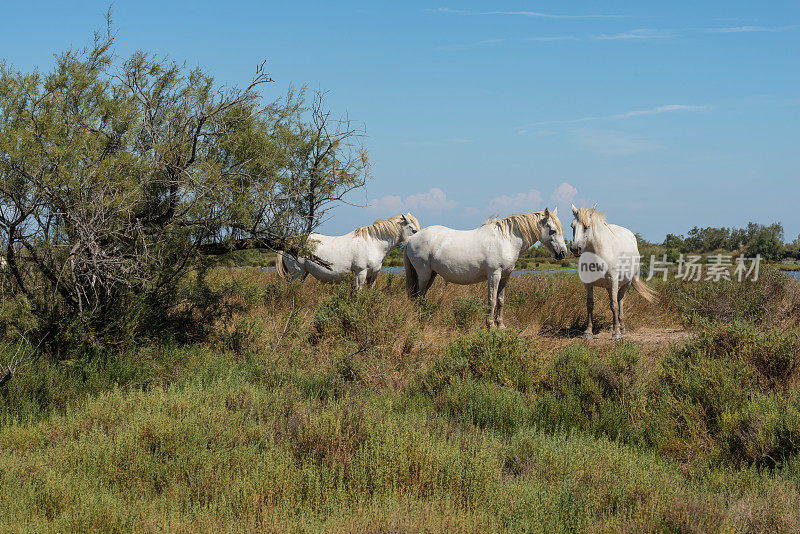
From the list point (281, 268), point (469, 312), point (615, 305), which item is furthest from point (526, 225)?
point (281, 268)

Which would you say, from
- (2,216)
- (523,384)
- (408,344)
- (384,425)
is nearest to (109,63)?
(2,216)

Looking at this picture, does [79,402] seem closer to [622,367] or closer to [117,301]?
[117,301]

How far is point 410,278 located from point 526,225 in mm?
2801

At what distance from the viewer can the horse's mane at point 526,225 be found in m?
10.2

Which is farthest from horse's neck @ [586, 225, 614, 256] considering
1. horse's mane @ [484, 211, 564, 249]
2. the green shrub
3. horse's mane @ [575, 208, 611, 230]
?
the green shrub

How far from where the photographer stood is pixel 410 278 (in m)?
11.9

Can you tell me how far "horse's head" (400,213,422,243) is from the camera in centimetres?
1138

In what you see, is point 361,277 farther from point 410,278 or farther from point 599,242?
point 599,242

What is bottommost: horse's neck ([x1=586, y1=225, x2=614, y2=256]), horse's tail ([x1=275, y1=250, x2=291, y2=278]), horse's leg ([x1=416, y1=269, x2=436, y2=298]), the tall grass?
the tall grass

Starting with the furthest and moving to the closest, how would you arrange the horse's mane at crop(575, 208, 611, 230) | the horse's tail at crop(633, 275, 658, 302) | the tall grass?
the horse's tail at crop(633, 275, 658, 302) < the horse's mane at crop(575, 208, 611, 230) < the tall grass

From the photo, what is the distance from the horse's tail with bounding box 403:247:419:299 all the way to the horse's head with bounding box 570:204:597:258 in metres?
3.27

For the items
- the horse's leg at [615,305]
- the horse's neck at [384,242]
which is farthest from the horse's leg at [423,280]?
the horse's leg at [615,305]

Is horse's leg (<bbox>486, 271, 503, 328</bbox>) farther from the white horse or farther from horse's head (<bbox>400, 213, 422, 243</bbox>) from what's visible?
horse's head (<bbox>400, 213, 422, 243</bbox>)

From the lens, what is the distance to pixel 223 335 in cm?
845
